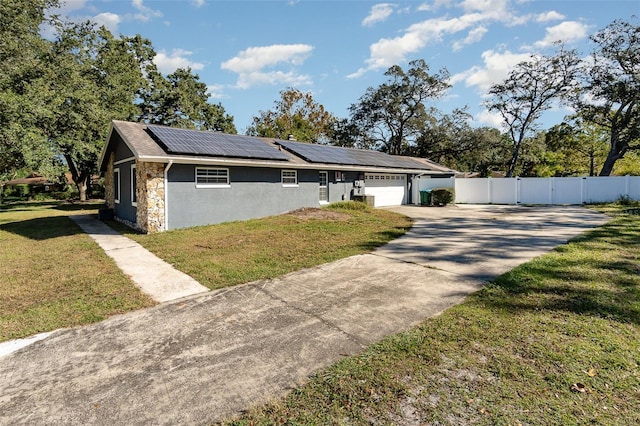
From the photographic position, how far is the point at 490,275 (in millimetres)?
5555

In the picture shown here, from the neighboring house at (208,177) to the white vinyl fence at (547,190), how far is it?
920 centimetres

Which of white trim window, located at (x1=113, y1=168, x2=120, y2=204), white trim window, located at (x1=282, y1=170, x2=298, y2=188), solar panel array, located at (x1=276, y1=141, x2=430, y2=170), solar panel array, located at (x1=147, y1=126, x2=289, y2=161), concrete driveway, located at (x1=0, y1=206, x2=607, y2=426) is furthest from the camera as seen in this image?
solar panel array, located at (x1=276, y1=141, x2=430, y2=170)

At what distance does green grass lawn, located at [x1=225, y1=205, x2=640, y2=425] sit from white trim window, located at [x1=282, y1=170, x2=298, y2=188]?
10.8 metres

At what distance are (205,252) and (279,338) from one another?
4.89 m

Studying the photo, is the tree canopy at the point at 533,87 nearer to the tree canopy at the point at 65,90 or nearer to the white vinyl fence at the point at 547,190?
the white vinyl fence at the point at 547,190

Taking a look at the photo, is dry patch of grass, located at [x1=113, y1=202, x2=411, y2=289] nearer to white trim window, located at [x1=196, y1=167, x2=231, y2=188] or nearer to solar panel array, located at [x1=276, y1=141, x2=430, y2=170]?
white trim window, located at [x1=196, y1=167, x2=231, y2=188]

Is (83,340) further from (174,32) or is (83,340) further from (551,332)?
(174,32)

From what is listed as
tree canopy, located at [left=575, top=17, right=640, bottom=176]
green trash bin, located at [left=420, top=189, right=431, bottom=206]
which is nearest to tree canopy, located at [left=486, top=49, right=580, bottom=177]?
tree canopy, located at [left=575, top=17, right=640, bottom=176]

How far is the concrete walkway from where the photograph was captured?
17.5ft

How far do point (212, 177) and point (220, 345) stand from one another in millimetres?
9394

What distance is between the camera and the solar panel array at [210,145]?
37.5 ft

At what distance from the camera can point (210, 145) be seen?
12.5 m

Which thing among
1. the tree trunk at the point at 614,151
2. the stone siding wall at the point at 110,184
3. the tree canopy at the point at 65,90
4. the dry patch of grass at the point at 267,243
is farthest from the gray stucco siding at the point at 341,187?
the tree trunk at the point at 614,151

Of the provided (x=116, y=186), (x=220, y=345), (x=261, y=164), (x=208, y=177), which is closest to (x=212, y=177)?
(x=208, y=177)
